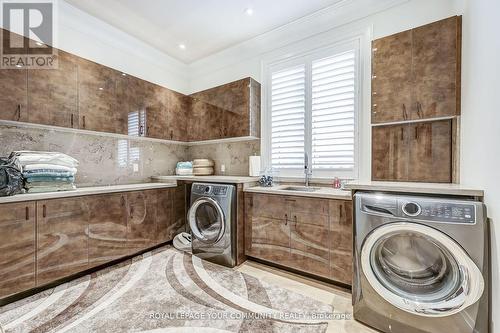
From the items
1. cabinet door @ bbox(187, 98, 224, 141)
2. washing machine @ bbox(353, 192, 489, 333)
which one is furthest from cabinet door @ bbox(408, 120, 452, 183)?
cabinet door @ bbox(187, 98, 224, 141)

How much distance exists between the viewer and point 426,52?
182cm

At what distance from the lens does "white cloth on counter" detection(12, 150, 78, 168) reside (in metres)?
1.98

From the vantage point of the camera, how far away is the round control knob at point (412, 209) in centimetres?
140

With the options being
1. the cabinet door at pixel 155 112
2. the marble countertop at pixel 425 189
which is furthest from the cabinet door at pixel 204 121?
the marble countertop at pixel 425 189

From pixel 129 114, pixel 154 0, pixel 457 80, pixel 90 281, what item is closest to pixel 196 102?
pixel 129 114

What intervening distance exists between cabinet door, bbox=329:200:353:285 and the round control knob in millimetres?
504

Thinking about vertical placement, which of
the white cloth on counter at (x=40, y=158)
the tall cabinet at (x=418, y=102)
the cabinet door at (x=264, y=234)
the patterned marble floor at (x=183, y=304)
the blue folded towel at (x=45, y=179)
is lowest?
the patterned marble floor at (x=183, y=304)

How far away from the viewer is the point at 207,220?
2.80 metres

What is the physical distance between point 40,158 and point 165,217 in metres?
1.52

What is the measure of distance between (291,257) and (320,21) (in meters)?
2.76

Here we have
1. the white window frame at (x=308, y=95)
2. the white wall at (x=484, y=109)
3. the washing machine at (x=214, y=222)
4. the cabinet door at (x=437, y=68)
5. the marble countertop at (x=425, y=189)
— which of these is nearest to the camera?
the white wall at (x=484, y=109)

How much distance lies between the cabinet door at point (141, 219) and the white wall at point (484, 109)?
126 inches

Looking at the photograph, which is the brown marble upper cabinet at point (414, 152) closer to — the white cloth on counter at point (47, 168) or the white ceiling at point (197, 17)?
the white ceiling at point (197, 17)

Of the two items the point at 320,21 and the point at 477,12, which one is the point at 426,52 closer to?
the point at 477,12
